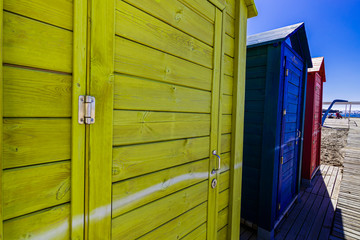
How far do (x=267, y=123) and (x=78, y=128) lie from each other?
2.53 m

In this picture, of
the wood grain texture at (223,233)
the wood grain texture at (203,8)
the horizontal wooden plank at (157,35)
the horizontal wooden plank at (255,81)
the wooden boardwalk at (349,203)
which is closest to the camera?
the horizontal wooden plank at (157,35)

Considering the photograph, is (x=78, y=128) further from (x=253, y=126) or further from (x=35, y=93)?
(x=253, y=126)

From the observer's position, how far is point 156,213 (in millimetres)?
1162

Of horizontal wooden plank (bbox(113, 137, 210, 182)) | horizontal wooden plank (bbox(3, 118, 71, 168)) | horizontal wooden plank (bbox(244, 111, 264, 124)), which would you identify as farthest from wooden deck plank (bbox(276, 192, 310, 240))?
horizontal wooden plank (bbox(3, 118, 71, 168))

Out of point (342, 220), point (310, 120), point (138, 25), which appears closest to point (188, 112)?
point (138, 25)

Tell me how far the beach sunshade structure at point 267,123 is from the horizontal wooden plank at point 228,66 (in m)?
1.13

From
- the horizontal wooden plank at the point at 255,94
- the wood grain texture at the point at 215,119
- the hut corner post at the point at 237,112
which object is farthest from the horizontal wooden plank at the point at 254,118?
the wood grain texture at the point at 215,119

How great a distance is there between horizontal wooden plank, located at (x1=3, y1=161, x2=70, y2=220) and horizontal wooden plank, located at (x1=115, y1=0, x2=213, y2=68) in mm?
668

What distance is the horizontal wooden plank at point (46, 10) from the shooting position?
64 centimetres

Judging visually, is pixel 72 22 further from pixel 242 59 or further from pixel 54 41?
pixel 242 59

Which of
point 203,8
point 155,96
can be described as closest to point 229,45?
point 203,8

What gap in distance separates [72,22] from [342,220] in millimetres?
4408

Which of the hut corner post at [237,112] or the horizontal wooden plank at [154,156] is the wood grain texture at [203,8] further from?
the horizontal wooden plank at [154,156]

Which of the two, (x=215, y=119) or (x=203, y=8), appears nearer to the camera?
(x=203, y=8)
